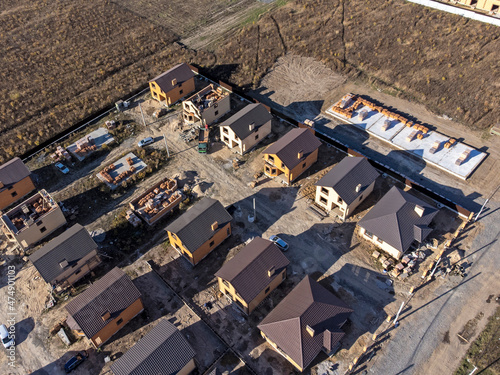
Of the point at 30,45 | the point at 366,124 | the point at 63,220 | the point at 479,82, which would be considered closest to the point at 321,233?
the point at 366,124

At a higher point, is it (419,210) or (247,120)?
(247,120)

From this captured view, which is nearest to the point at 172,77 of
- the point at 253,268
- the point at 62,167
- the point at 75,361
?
the point at 62,167

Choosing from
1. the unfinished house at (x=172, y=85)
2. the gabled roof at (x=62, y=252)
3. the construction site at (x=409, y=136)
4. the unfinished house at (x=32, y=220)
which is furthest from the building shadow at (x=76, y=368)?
the construction site at (x=409, y=136)

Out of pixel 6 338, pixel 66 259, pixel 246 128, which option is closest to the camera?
pixel 6 338

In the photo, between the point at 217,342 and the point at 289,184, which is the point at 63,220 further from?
the point at 289,184

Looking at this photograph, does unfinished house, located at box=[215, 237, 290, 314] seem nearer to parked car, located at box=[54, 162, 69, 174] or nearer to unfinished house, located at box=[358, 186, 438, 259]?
unfinished house, located at box=[358, 186, 438, 259]

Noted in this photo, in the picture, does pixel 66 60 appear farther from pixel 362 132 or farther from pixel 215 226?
pixel 362 132

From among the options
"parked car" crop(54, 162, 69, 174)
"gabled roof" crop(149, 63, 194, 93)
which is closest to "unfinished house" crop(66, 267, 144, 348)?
"parked car" crop(54, 162, 69, 174)
